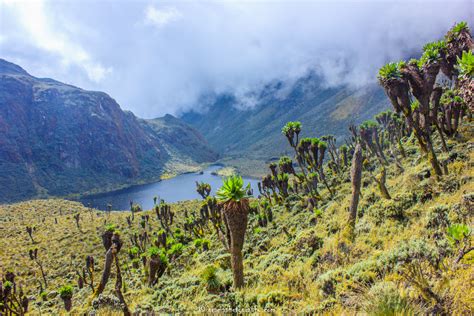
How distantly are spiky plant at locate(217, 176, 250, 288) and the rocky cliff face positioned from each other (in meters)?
137

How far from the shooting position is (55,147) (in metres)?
164

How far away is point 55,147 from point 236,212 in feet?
612

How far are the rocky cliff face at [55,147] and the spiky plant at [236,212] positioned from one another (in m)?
137

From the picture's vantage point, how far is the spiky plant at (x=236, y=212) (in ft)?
32.3

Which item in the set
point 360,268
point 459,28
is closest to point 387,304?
point 360,268

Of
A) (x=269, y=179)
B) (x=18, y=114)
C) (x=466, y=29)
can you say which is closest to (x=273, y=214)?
(x=269, y=179)

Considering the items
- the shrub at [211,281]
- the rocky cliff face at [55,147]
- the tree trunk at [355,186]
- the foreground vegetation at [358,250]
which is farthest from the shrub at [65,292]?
the rocky cliff face at [55,147]

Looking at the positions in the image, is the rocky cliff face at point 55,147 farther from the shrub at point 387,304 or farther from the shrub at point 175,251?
the shrub at point 387,304

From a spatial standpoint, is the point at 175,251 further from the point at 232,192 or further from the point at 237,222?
the point at 232,192

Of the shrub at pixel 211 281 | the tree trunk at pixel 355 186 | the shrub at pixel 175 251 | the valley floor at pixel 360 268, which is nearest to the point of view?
the valley floor at pixel 360 268

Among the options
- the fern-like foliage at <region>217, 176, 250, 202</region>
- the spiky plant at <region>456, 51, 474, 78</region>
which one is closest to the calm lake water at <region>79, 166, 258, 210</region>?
the fern-like foliage at <region>217, 176, 250, 202</region>

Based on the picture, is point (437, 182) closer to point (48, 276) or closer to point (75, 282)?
point (75, 282)

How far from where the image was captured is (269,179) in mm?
43844

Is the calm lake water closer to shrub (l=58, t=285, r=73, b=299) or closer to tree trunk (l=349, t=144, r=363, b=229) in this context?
shrub (l=58, t=285, r=73, b=299)
